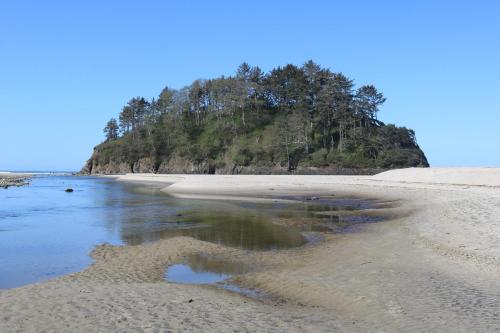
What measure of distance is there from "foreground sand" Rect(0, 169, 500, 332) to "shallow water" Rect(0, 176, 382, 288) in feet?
4.98

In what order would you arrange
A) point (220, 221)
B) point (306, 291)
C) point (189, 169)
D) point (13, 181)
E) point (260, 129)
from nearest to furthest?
1. point (306, 291)
2. point (220, 221)
3. point (13, 181)
4. point (189, 169)
5. point (260, 129)

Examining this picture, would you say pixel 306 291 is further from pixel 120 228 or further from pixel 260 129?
pixel 260 129

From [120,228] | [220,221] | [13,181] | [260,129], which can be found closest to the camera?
[120,228]

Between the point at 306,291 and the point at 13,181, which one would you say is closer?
the point at 306,291

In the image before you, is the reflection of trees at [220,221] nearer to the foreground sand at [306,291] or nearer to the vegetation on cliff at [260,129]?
the foreground sand at [306,291]

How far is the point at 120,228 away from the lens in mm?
23188

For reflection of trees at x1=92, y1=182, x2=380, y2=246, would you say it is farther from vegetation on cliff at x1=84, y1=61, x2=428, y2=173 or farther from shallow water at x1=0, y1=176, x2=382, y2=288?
vegetation on cliff at x1=84, y1=61, x2=428, y2=173

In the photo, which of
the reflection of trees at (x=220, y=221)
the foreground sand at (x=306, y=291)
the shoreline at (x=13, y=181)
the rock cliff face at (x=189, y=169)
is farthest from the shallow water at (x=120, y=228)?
the rock cliff face at (x=189, y=169)

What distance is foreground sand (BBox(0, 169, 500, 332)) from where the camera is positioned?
771 centimetres

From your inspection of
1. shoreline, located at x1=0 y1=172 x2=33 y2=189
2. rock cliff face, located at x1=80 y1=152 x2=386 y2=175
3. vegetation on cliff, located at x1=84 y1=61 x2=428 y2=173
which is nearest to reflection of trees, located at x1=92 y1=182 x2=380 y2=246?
shoreline, located at x1=0 y1=172 x2=33 y2=189

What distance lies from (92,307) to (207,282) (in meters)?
4.13

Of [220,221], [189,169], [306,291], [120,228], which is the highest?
[189,169]

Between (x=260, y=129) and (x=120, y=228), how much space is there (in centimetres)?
10311

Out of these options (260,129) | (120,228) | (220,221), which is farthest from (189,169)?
(120,228)
